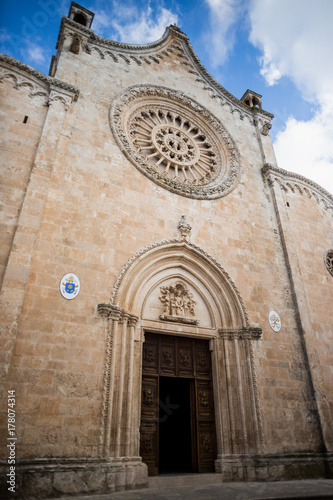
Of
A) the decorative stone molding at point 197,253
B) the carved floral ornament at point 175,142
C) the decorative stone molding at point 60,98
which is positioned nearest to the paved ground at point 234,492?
the decorative stone molding at point 197,253

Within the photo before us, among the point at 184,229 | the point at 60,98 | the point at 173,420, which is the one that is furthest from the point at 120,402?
the point at 60,98

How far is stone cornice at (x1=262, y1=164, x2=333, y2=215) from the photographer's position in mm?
13363

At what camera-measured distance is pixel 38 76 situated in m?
9.66

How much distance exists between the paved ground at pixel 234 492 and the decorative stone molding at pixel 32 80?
31.2ft

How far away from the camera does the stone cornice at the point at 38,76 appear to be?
945 cm

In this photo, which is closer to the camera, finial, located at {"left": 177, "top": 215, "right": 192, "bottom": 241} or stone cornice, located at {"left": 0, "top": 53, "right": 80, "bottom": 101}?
stone cornice, located at {"left": 0, "top": 53, "right": 80, "bottom": 101}

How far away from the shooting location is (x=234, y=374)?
8.89 m

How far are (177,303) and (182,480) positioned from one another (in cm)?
399

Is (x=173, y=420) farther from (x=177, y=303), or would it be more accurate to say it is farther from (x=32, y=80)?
(x=32, y=80)

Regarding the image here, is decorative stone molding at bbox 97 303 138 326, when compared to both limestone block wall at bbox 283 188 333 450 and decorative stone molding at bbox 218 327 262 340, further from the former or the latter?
limestone block wall at bbox 283 188 333 450

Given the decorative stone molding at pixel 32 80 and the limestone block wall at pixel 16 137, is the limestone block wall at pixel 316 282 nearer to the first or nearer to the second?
the decorative stone molding at pixel 32 80

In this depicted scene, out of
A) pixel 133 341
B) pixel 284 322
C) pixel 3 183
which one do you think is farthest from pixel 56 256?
pixel 284 322

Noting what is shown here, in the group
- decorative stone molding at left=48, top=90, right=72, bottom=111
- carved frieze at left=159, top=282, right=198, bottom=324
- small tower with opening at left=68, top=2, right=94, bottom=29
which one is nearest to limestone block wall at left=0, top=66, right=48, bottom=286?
decorative stone molding at left=48, top=90, right=72, bottom=111

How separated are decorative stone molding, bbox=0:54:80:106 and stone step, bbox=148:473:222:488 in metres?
9.67
